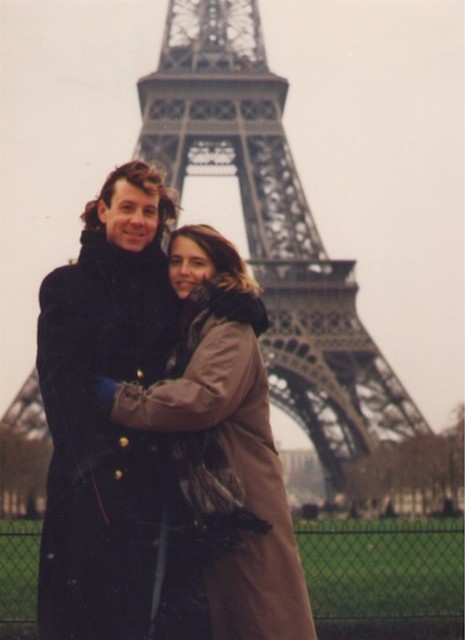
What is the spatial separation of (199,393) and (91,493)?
0.49 meters

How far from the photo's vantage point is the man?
318 centimetres

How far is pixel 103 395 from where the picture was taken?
124 inches

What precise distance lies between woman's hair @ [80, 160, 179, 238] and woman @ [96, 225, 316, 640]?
0.13 meters

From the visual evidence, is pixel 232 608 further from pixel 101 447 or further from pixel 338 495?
pixel 338 495

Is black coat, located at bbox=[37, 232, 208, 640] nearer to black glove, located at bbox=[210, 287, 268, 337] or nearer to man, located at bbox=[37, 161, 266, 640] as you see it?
man, located at bbox=[37, 161, 266, 640]

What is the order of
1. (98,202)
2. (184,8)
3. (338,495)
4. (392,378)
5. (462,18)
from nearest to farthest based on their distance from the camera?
(98,202) → (462,18) → (392,378) → (184,8) → (338,495)

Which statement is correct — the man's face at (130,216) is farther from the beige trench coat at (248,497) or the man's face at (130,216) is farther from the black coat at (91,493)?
the beige trench coat at (248,497)

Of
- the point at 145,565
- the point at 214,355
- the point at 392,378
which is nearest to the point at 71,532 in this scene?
the point at 145,565

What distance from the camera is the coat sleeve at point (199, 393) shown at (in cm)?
307

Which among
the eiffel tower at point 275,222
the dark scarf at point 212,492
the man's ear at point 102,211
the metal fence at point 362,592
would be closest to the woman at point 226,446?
the dark scarf at point 212,492

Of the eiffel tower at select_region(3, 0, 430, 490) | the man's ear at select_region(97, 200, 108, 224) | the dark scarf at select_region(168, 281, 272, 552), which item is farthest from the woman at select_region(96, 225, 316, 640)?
the eiffel tower at select_region(3, 0, 430, 490)

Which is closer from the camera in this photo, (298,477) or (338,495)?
(338,495)

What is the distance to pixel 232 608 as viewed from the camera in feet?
10.7

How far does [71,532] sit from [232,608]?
1.89 feet
